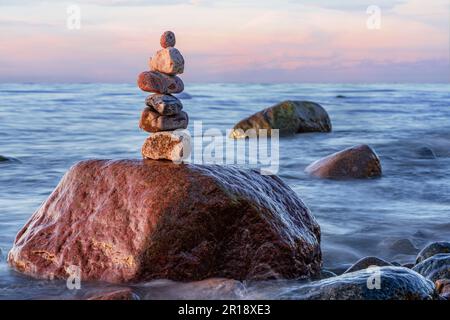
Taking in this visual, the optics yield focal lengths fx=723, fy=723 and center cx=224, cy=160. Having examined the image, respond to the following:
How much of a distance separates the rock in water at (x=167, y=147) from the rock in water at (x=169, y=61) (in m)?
0.58

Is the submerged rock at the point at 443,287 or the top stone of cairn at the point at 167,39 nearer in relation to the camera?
the submerged rock at the point at 443,287

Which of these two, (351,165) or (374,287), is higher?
(374,287)

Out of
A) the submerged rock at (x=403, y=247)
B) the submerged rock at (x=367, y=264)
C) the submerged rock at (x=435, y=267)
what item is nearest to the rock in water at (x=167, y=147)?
the submerged rock at (x=367, y=264)

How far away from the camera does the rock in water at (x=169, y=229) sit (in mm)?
6066

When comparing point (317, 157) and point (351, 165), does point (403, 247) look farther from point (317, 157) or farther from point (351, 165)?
point (317, 157)

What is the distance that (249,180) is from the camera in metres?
6.56

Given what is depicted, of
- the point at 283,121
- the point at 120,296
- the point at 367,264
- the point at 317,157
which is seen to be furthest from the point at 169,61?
the point at 283,121

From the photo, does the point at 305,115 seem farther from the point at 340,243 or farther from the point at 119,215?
the point at 119,215

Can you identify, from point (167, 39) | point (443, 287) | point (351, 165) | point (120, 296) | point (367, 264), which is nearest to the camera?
point (120, 296)

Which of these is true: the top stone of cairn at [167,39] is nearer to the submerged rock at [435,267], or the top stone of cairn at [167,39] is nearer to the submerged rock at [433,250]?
the submerged rock at [435,267]

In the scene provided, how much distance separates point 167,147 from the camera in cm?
647

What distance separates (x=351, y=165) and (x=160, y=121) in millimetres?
6769

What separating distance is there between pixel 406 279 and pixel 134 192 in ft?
7.80

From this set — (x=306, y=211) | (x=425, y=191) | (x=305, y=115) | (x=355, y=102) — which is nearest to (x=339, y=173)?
(x=425, y=191)
